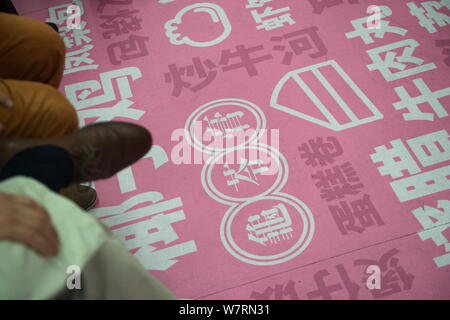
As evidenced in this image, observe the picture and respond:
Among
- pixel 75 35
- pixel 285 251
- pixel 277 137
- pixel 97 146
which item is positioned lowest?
pixel 285 251

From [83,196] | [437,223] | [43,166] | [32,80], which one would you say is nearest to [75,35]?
[32,80]

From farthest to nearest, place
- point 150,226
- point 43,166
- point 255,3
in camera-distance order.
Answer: point 255,3
point 150,226
point 43,166

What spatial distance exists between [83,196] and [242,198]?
45 cm

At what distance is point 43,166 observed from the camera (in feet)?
2.62

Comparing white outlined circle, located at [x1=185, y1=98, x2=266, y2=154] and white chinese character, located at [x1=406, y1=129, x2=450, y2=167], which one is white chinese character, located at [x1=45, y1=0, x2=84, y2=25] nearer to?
white outlined circle, located at [x1=185, y1=98, x2=266, y2=154]

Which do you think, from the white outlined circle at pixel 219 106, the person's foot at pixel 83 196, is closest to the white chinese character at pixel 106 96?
the white outlined circle at pixel 219 106

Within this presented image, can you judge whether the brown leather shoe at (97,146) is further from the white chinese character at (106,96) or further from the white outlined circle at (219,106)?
the white chinese character at (106,96)

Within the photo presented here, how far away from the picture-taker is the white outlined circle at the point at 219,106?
137cm

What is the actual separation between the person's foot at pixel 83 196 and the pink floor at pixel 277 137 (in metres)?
0.03

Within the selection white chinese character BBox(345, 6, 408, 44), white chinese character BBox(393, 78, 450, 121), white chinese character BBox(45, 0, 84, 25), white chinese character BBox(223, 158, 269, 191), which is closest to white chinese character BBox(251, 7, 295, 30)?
white chinese character BBox(345, 6, 408, 44)

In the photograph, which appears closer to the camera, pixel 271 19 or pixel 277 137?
pixel 277 137

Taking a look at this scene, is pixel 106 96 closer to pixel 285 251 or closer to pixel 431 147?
pixel 285 251

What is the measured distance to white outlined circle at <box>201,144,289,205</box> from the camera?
49.7 inches

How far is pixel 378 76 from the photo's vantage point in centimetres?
147
